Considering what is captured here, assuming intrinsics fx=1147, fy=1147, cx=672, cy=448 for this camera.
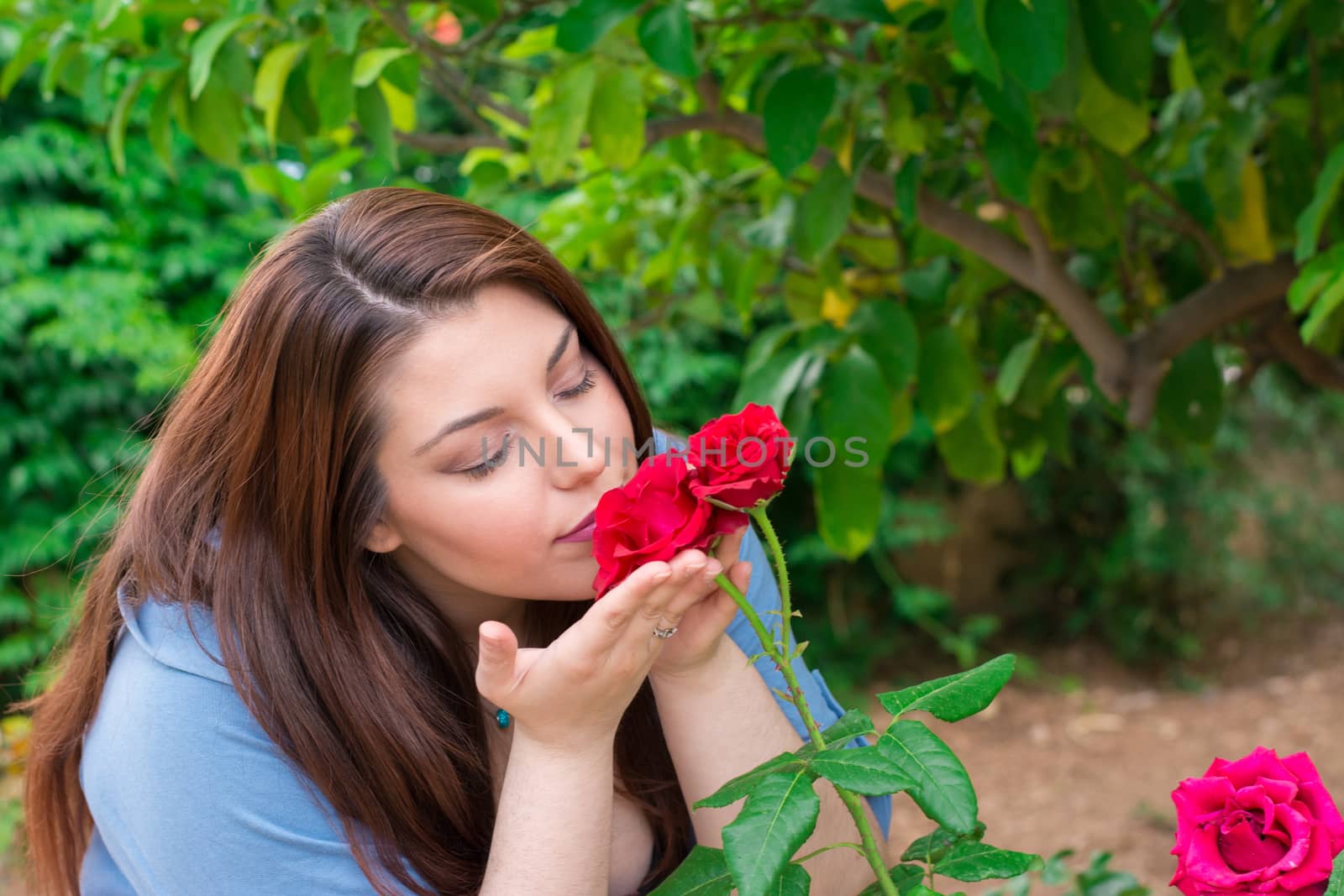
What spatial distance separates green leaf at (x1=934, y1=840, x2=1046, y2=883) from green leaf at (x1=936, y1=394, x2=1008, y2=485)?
119cm

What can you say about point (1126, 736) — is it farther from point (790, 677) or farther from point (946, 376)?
point (790, 677)

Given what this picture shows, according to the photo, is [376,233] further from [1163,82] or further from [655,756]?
[1163,82]

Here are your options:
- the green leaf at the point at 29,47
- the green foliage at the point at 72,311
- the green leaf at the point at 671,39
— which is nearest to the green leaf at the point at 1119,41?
the green leaf at the point at 671,39

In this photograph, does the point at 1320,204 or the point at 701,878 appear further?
the point at 1320,204

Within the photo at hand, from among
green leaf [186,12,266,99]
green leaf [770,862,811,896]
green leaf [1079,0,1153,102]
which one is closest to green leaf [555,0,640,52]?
green leaf [186,12,266,99]

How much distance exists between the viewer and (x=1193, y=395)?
1.81m

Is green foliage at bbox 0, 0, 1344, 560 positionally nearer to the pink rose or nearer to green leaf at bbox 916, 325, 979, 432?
green leaf at bbox 916, 325, 979, 432

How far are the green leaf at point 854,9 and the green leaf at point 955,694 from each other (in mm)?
767

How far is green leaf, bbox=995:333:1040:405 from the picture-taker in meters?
1.70

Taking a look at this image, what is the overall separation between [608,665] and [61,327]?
129 inches

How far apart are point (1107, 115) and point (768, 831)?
116 cm

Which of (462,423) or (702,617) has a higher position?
(462,423)

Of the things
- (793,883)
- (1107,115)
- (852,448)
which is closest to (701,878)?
(793,883)

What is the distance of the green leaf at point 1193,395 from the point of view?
1.79 metres
